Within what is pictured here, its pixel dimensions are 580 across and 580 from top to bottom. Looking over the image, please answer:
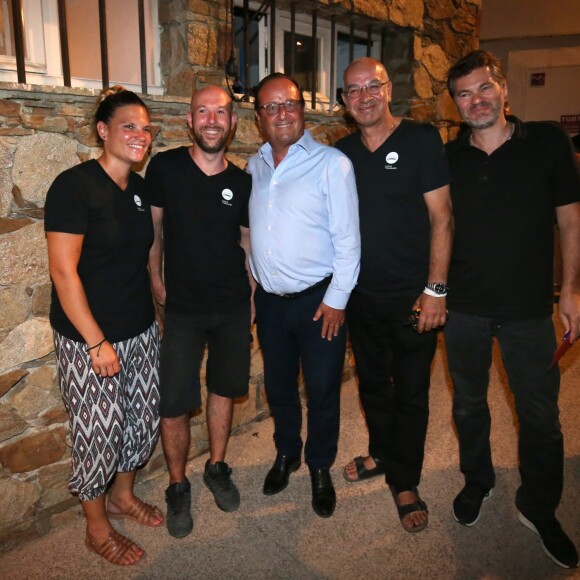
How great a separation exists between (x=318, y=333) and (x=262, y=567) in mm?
979

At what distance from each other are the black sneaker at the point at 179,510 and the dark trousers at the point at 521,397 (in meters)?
1.26

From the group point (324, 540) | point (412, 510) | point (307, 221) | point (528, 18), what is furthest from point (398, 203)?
point (528, 18)

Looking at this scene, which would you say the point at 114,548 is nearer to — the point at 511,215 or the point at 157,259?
the point at 157,259

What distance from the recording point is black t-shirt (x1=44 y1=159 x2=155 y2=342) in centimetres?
190

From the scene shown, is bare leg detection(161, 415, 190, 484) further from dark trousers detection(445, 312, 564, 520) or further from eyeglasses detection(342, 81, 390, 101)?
eyeglasses detection(342, 81, 390, 101)

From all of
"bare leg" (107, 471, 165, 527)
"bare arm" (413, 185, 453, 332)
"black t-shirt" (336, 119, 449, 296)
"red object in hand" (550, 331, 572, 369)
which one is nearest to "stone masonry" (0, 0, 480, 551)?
"bare leg" (107, 471, 165, 527)

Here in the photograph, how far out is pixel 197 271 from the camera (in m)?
2.32

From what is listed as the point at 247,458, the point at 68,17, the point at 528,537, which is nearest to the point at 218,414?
the point at 247,458

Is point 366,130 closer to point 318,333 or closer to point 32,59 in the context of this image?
point 318,333

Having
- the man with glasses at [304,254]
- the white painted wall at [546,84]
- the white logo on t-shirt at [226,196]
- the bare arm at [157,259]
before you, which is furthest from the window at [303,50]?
the white painted wall at [546,84]

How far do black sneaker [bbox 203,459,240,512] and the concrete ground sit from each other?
4 centimetres

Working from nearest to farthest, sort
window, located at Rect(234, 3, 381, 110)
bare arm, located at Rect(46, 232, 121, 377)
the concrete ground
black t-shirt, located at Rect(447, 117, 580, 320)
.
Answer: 1. bare arm, located at Rect(46, 232, 121, 377)
2. black t-shirt, located at Rect(447, 117, 580, 320)
3. the concrete ground
4. window, located at Rect(234, 3, 381, 110)

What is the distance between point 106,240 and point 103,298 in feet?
0.73

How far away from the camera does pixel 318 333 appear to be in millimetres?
2383
